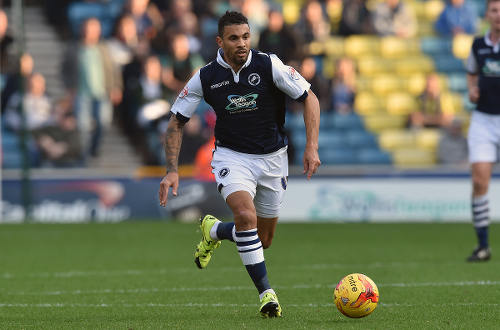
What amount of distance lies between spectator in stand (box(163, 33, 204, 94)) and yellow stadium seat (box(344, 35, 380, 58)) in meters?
3.93

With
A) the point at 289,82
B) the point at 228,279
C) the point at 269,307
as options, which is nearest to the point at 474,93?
the point at 228,279

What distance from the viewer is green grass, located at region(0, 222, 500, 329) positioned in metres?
7.27

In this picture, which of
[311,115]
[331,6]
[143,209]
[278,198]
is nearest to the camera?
[311,115]

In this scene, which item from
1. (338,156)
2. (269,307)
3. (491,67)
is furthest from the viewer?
(338,156)

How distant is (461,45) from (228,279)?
15104 millimetres

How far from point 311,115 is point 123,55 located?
→ 1510 cm

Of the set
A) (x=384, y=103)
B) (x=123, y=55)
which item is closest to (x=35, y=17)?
(x=123, y=55)

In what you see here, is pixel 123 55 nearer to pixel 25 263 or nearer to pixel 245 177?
pixel 25 263

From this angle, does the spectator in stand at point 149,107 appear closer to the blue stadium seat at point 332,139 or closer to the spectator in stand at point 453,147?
the blue stadium seat at point 332,139

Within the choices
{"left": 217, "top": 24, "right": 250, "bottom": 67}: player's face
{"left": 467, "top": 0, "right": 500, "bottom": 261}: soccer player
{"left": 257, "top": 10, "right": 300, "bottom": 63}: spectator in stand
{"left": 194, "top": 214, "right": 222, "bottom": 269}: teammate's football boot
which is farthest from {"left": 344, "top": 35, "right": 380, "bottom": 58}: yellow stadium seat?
{"left": 217, "top": 24, "right": 250, "bottom": 67}: player's face

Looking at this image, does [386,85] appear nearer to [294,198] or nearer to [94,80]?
[294,198]

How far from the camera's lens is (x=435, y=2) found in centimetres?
2500

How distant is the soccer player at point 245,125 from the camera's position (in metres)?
7.52

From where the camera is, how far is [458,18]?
78.6 ft
